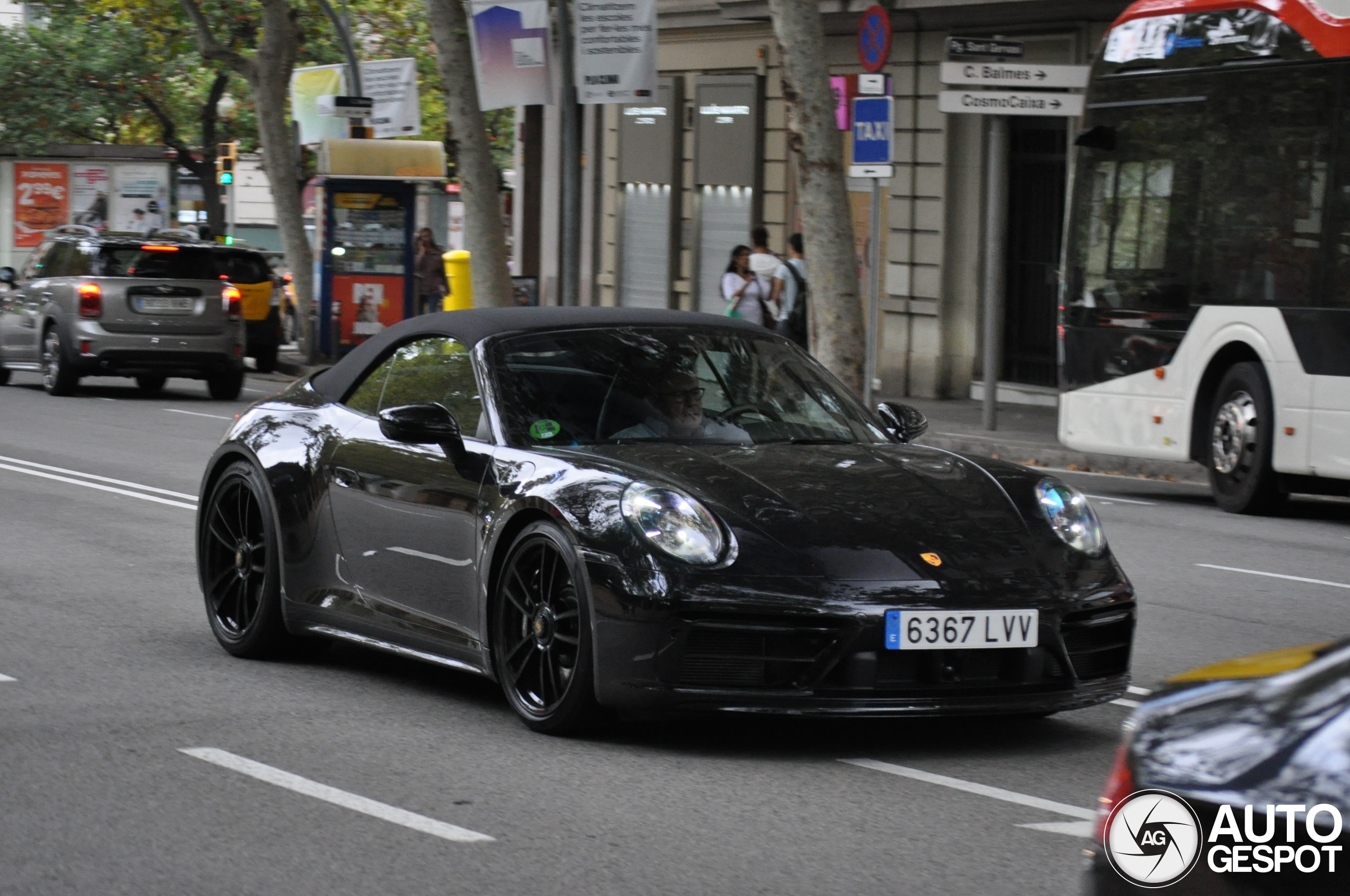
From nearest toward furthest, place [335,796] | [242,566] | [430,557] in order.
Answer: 1. [335,796]
2. [430,557]
3. [242,566]

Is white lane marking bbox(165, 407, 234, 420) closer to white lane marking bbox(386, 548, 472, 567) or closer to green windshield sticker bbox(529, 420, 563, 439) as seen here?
white lane marking bbox(386, 548, 472, 567)

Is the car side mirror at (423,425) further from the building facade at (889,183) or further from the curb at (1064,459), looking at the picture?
the building facade at (889,183)

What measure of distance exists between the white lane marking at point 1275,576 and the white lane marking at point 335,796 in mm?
6377

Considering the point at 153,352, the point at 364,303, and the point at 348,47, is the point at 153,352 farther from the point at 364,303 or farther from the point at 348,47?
the point at 348,47

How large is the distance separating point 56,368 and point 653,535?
18677 mm

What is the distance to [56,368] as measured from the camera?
2339cm

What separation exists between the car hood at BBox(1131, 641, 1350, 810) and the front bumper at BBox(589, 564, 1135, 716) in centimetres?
276

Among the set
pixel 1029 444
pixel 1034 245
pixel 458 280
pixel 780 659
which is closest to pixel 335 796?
pixel 780 659

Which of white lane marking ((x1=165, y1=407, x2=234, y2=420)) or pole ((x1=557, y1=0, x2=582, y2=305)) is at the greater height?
pole ((x1=557, y1=0, x2=582, y2=305))

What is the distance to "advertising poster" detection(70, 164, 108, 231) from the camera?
41.8 m

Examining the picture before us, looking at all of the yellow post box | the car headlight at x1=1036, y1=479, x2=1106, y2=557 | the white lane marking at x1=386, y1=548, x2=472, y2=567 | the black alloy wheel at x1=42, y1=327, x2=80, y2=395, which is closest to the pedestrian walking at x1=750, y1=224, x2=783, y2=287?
the black alloy wheel at x1=42, y1=327, x2=80, y2=395

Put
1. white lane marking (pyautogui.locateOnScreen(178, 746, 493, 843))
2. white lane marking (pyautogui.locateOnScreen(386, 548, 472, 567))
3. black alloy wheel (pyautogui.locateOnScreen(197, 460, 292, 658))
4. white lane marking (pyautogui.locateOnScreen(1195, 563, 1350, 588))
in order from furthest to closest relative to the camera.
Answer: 1. white lane marking (pyautogui.locateOnScreen(1195, 563, 1350, 588))
2. black alloy wheel (pyautogui.locateOnScreen(197, 460, 292, 658))
3. white lane marking (pyautogui.locateOnScreen(386, 548, 472, 567))
4. white lane marking (pyautogui.locateOnScreen(178, 746, 493, 843))

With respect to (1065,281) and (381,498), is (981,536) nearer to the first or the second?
(381,498)

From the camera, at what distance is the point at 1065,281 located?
52.7 ft
